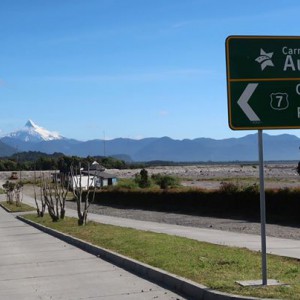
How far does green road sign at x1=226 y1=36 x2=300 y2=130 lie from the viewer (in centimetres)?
817

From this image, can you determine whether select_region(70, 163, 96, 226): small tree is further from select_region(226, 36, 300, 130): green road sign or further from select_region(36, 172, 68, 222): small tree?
select_region(226, 36, 300, 130): green road sign

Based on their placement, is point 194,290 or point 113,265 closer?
point 194,290

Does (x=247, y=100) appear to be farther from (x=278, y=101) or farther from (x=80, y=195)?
(x=80, y=195)

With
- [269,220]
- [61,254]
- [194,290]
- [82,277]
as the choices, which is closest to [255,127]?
[194,290]

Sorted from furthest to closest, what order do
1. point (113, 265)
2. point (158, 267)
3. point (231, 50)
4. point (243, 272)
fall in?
point (113, 265) < point (158, 267) < point (243, 272) < point (231, 50)

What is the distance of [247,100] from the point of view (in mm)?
8211

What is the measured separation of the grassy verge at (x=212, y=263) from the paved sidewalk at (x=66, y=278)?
67cm

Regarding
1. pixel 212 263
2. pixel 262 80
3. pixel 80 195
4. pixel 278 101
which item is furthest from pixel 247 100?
pixel 80 195

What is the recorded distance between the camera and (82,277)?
11039mm

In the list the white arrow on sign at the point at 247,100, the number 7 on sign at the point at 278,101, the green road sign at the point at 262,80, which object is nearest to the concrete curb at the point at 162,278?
the green road sign at the point at 262,80

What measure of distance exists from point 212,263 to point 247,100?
388cm

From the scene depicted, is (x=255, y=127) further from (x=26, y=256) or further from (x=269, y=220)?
(x=269, y=220)

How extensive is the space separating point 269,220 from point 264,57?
67.6 ft

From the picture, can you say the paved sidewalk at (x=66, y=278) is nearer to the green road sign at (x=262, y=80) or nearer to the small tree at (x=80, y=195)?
the green road sign at (x=262, y=80)
